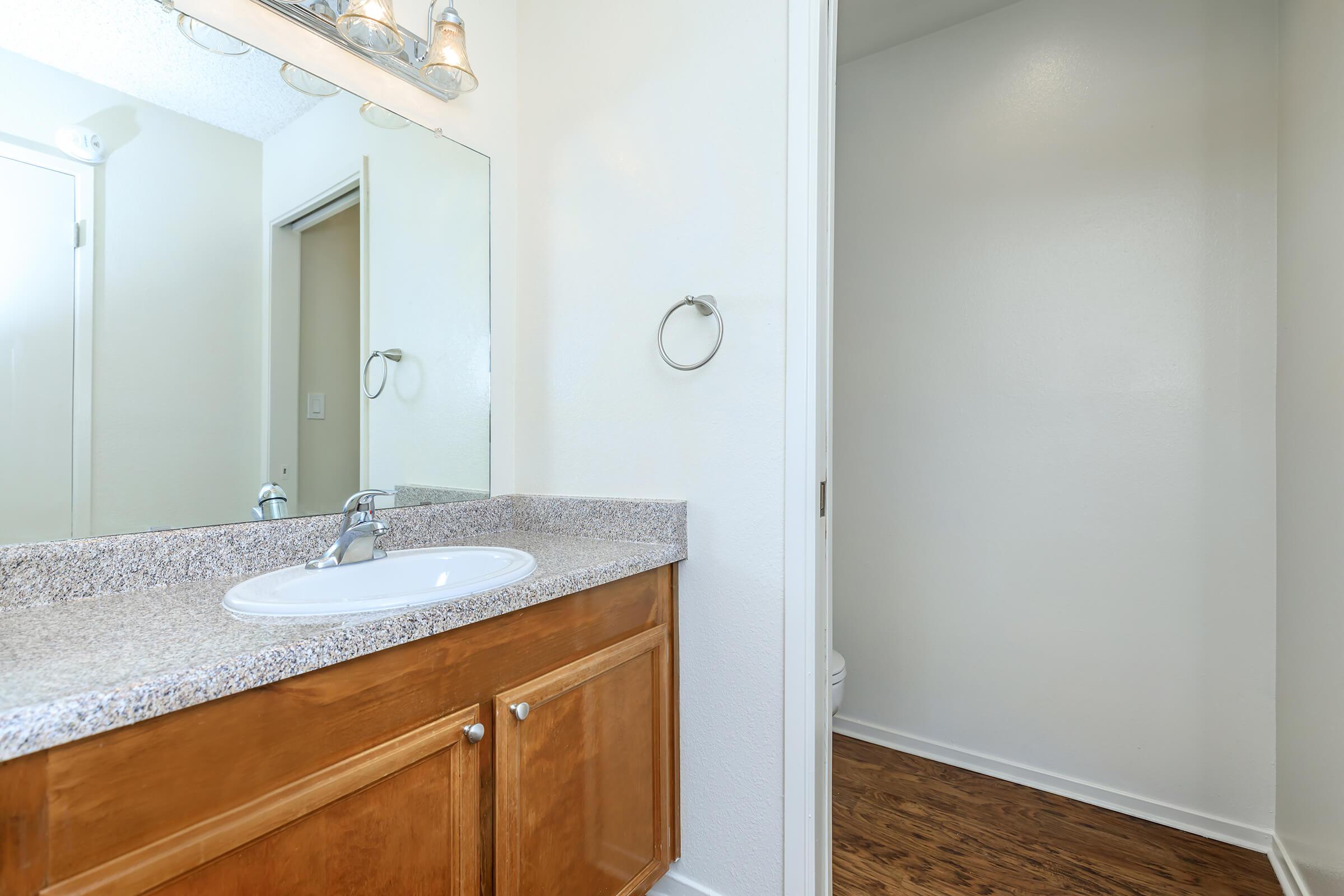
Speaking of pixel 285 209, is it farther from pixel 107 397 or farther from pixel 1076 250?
pixel 1076 250

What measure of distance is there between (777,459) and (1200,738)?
1.55m

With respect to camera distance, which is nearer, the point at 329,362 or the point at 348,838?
the point at 348,838

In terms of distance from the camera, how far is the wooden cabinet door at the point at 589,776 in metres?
1.01

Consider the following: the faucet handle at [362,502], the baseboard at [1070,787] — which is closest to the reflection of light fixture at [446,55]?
the faucet handle at [362,502]

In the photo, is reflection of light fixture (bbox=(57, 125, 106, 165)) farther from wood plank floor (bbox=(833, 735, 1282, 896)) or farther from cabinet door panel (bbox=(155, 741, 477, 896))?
wood plank floor (bbox=(833, 735, 1282, 896))

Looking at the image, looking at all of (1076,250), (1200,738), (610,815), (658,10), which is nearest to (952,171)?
(1076,250)

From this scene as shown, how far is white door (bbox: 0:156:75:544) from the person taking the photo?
0.93 meters

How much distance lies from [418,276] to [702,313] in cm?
71

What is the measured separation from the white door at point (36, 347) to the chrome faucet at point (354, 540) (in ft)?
1.20

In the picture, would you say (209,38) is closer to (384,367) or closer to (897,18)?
(384,367)

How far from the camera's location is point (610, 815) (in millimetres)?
1215

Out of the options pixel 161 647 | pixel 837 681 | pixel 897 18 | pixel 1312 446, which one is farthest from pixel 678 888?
pixel 897 18

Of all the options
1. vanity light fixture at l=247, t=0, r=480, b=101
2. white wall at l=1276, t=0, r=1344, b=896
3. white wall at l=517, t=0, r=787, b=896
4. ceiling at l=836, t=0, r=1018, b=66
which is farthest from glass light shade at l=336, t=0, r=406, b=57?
white wall at l=1276, t=0, r=1344, b=896

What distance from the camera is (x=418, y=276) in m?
1.51
